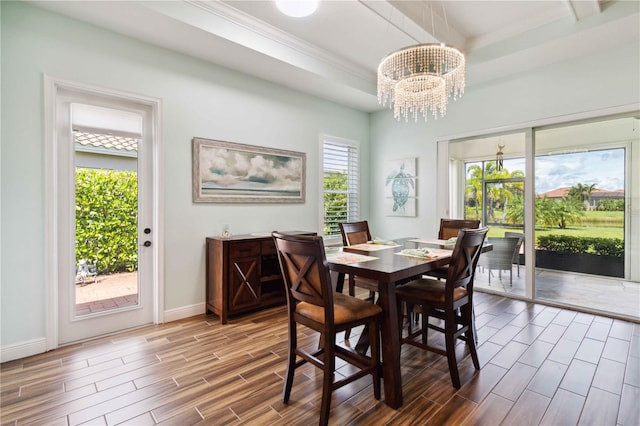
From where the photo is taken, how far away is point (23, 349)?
2.56 metres

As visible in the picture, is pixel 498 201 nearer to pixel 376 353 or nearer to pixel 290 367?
pixel 376 353

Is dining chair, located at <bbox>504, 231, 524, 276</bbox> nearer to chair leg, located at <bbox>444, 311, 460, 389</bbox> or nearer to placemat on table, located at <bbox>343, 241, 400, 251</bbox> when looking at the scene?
placemat on table, located at <bbox>343, 241, 400, 251</bbox>

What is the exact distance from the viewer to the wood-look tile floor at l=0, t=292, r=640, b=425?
1.84 metres

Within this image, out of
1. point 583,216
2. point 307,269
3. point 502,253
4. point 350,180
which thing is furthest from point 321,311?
point 350,180

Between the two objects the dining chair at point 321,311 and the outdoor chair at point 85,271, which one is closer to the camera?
the dining chair at point 321,311

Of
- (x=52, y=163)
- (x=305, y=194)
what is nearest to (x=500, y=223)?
(x=305, y=194)

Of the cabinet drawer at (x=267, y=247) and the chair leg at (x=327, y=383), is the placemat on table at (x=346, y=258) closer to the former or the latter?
the chair leg at (x=327, y=383)

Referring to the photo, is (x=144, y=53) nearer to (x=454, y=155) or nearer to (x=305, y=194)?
(x=305, y=194)

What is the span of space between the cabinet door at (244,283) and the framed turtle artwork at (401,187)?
2790 mm

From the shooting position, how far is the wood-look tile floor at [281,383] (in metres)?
1.84

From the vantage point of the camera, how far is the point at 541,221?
4012 millimetres

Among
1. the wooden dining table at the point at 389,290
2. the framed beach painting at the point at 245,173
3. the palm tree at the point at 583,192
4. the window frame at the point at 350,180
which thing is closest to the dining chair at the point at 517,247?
the palm tree at the point at 583,192

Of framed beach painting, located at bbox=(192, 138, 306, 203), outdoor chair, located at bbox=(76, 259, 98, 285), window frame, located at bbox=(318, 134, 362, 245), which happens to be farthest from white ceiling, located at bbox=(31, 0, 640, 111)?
outdoor chair, located at bbox=(76, 259, 98, 285)

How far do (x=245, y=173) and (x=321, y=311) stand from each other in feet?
8.29
